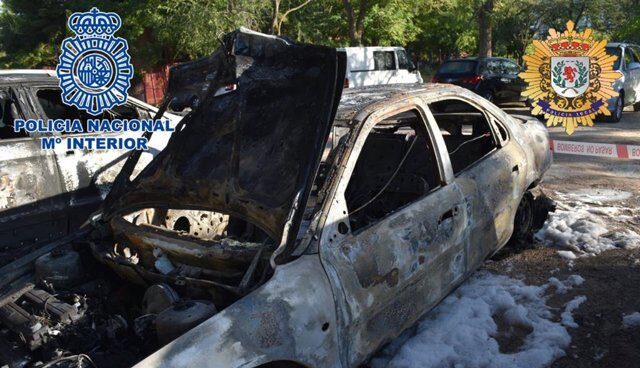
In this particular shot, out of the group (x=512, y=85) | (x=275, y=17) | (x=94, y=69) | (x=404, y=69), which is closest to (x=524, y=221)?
(x=94, y=69)

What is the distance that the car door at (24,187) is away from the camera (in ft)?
16.4

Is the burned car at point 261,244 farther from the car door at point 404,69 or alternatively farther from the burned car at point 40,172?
the car door at point 404,69

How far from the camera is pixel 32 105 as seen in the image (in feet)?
17.1

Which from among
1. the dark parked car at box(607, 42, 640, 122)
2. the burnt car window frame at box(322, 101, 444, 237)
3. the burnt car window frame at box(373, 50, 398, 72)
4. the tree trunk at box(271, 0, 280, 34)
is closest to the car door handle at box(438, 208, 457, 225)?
the burnt car window frame at box(322, 101, 444, 237)

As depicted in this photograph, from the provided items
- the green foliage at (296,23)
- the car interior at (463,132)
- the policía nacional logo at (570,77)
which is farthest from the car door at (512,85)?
the car interior at (463,132)

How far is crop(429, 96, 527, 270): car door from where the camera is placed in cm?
353

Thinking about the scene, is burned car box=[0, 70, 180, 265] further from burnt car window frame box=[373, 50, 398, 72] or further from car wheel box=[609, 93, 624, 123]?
burnt car window frame box=[373, 50, 398, 72]

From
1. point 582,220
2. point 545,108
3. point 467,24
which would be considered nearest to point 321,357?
point 582,220

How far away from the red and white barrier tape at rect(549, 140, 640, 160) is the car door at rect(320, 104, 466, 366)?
6.15 m

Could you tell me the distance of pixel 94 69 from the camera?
7250mm

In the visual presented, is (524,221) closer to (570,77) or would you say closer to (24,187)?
(24,187)

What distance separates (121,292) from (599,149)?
818 centimetres

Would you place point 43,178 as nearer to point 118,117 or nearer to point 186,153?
point 118,117

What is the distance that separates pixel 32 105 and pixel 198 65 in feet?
8.37
